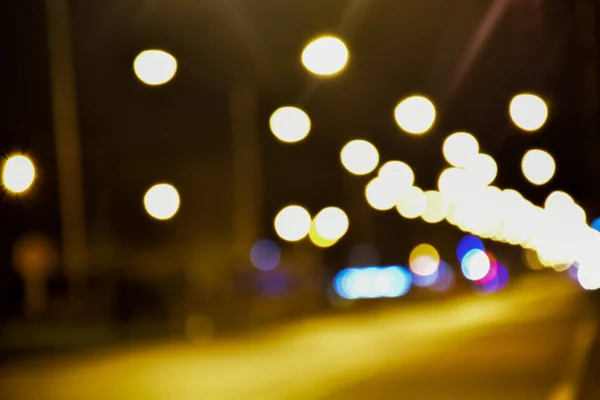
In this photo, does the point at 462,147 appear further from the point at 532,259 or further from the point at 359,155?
the point at 532,259

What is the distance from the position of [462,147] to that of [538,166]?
2081 mm

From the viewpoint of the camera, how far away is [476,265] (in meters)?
63.0

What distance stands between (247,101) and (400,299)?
66.5 ft

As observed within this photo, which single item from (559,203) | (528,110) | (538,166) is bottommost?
(528,110)

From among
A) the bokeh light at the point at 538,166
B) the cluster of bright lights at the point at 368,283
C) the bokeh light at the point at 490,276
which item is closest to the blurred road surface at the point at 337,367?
the bokeh light at the point at 538,166

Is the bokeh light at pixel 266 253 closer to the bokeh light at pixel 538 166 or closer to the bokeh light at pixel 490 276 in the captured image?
the bokeh light at pixel 490 276

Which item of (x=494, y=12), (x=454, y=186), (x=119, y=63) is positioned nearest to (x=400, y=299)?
(x=454, y=186)

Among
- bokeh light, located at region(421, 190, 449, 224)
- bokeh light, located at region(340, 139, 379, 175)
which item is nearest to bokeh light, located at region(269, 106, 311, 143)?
bokeh light, located at region(340, 139, 379, 175)

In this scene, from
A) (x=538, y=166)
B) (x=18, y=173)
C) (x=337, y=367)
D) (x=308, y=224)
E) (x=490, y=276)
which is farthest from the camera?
(x=490, y=276)

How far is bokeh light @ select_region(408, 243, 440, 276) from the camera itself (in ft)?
236

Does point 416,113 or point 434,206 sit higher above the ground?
point 434,206

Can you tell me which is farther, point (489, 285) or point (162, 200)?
point (489, 285)

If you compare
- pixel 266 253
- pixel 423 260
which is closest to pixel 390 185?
pixel 266 253

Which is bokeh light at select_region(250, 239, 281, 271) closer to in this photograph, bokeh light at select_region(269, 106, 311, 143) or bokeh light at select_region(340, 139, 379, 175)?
bokeh light at select_region(340, 139, 379, 175)
